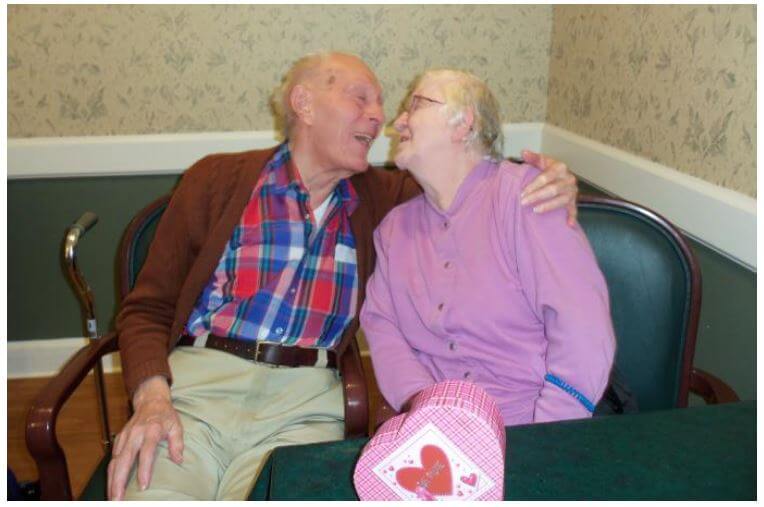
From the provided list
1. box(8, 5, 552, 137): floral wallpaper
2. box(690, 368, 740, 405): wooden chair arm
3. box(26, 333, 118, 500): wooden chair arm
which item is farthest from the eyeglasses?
box(8, 5, 552, 137): floral wallpaper

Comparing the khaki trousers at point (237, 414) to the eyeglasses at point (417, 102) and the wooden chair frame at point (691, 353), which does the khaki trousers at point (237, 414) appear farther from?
the eyeglasses at point (417, 102)

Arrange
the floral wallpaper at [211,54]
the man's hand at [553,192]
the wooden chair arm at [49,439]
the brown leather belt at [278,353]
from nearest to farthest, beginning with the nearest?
the wooden chair arm at [49,439], the man's hand at [553,192], the brown leather belt at [278,353], the floral wallpaper at [211,54]

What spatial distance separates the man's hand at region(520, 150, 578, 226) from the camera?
1.37 meters

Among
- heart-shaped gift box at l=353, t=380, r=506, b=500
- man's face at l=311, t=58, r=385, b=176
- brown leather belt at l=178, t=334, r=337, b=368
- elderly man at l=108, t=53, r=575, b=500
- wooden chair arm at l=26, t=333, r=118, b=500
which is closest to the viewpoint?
heart-shaped gift box at l=353, t=380, r=506, b=500

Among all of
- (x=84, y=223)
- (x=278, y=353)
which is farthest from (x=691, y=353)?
(x=84, y=223)

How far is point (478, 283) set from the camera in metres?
1.42

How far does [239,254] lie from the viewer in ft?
5.57

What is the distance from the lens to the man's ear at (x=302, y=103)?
1.79 m

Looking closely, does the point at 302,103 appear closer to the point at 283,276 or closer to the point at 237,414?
the point at 283,276

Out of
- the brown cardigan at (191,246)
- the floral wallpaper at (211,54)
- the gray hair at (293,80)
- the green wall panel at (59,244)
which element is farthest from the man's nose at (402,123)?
the green wall panel at (59,244)

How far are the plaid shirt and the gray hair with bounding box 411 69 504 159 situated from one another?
377 millimetres

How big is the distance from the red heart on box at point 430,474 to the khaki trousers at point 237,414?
0.68 m

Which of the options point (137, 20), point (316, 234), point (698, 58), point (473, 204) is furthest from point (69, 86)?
point (698, 58)

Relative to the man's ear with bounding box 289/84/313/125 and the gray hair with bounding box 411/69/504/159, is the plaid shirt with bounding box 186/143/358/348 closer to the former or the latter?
the man's ear with bounding box 289/84/313/125
